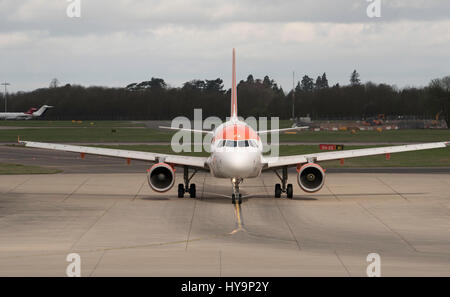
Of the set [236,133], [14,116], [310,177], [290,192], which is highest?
[236,133]

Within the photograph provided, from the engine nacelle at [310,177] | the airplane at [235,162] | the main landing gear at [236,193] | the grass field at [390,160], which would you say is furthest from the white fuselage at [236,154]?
the grass field at [390,160]

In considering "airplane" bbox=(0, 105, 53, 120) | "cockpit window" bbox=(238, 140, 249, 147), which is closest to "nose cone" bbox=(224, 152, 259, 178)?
"cockpit window" bbox=(238, 140, 249, 147)

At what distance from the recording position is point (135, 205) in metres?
34.7

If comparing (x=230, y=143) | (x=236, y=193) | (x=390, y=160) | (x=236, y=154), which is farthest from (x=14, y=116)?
(x=236, y=154)

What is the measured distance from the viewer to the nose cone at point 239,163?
107ft

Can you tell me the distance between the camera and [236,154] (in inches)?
1292

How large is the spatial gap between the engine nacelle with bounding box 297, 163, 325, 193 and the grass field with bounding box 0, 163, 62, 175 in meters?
22.2

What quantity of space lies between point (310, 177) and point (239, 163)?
423 centimetres

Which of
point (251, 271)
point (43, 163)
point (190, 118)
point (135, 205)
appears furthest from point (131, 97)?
point (251, 271)

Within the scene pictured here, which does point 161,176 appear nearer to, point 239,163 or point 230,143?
point 230,143

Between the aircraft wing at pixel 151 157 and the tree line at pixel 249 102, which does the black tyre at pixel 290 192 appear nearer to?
the aircraft wing at pixel 151 157

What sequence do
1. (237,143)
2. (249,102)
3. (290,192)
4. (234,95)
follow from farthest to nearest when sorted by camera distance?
(249,102)
(234,95)
(290,192)
(237,143)

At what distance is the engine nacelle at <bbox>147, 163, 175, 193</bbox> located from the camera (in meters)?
35.1

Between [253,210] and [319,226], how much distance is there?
499 cm
